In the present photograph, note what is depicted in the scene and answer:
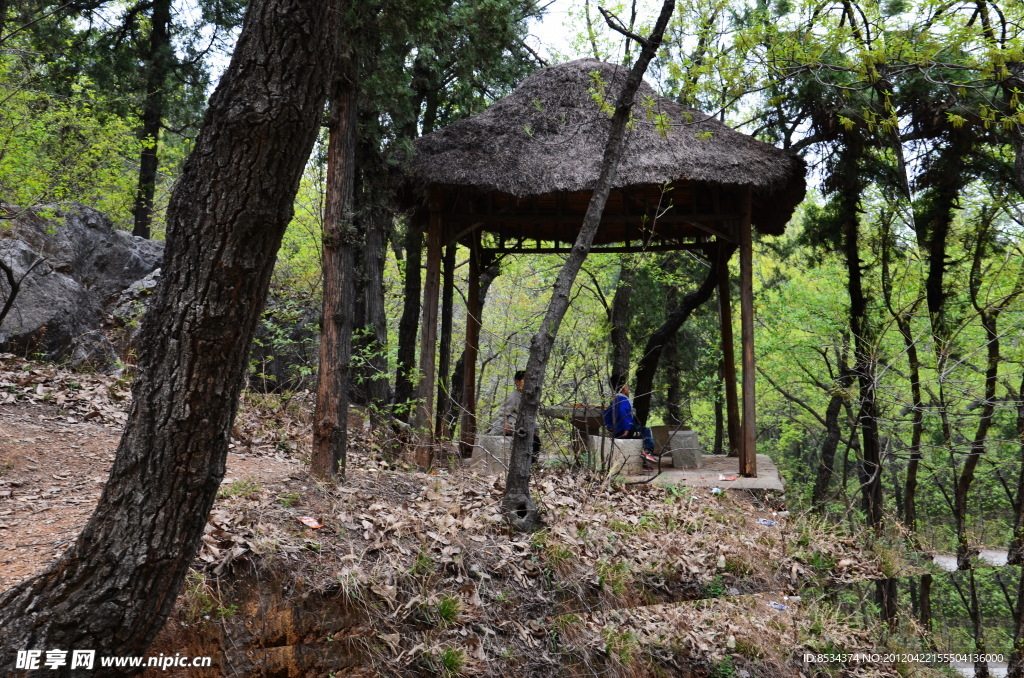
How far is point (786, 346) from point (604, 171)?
34.6 feet

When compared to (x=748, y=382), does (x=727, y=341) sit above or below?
above

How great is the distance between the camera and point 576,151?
878 centimetres

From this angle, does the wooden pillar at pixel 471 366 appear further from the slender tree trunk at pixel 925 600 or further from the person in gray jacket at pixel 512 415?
the slender tree trunk at pixel 925 600

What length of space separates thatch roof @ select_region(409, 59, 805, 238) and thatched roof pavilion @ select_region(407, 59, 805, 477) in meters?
0.01

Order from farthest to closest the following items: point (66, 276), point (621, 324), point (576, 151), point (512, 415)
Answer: point (621, 324) < point (66, 276) < point (576, 151) < point (512, 415)

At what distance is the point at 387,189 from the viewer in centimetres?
1027

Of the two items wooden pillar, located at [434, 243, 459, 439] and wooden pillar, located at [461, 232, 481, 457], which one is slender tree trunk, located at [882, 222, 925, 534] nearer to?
wooden pillar, located at [461, 232, 481, 457]

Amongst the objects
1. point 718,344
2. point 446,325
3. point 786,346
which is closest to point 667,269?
point 718,344

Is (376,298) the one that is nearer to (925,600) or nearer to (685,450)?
(685,450)

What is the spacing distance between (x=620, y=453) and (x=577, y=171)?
3505 mm

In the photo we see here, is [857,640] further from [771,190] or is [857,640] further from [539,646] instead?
[771,190]

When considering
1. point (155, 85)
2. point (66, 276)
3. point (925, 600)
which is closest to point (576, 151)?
point (66, 276)

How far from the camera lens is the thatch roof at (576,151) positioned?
8.29m

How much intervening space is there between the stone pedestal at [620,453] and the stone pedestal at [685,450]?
1274mm
